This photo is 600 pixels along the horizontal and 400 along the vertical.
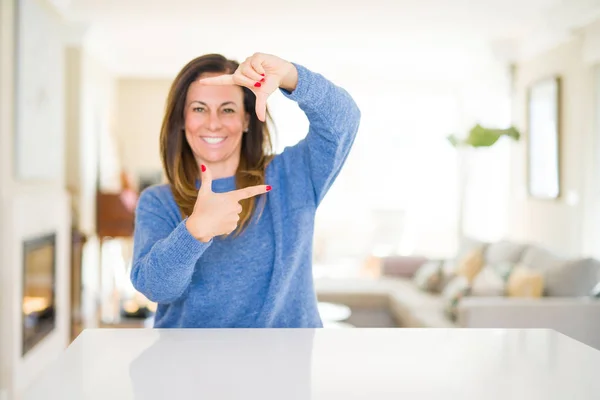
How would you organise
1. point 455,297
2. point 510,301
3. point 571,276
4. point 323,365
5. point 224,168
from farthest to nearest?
point 455,297
point 571,276
point 510,301
point 224,168
point 323,365

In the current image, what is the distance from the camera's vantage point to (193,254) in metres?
1.18

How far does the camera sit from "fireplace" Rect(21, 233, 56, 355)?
3.86 meters

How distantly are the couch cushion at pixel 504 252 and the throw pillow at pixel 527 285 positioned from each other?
71cm

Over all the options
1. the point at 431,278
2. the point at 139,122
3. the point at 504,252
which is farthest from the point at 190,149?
the point at 139,122

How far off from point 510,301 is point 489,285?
33 cm

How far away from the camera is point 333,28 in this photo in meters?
5.77

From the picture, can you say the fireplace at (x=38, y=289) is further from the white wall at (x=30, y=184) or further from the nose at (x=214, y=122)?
the nose at (x=214, y=122)

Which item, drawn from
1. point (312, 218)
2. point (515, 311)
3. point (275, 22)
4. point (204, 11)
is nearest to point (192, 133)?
point (312, 218)

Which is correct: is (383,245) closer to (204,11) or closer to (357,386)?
(204,11)

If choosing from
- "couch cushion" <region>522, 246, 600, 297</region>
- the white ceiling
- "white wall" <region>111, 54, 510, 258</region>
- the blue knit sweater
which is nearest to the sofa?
"couch cushion" <region>522, 246, 600, 297</region>

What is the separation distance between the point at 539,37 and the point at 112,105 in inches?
193

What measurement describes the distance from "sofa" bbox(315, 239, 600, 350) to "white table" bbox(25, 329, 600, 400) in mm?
2326

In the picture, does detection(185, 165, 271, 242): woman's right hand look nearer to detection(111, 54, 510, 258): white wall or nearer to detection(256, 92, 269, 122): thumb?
detection(256, 92, 269, 122): thumb

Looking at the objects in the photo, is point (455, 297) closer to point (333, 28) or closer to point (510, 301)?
point (510, 301)
